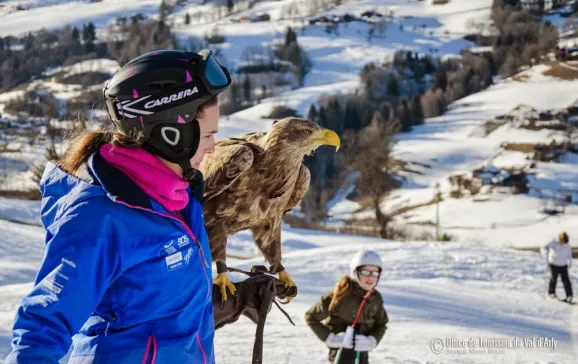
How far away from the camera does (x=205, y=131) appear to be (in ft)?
7.07

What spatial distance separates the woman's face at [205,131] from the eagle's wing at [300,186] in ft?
3.81

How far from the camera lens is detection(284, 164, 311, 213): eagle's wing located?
3320 millimetres

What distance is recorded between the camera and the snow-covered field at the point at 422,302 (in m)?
8.09

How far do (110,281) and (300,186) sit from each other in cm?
160

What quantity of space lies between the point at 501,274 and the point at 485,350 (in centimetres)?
566

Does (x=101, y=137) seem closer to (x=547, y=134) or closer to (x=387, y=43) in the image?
(x=547, y=134)

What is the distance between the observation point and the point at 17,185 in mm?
33938

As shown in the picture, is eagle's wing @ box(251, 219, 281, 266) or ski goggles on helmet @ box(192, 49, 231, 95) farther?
eagle's wing @ box(251, 219, 281, 266)

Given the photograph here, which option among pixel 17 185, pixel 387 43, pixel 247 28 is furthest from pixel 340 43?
pixel 17 185

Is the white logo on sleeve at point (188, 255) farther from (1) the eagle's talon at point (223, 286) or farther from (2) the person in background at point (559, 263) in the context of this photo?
(2) the person in background at point (559, 263)

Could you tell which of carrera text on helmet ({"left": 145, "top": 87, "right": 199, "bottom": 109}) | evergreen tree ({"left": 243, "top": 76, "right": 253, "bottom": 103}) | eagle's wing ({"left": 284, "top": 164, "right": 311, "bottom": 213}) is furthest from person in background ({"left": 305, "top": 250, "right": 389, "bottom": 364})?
evergreen tree ({"left": 243, "top": 76, "right": 253, "bottom": 103})

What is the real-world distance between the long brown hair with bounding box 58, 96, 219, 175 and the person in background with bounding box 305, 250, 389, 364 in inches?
130

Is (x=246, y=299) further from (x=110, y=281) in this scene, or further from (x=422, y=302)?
(x=422, y=302)

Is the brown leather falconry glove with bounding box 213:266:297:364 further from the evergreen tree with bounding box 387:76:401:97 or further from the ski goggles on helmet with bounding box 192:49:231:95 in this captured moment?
the evergreen tree with bounding box 387:76:401:97
